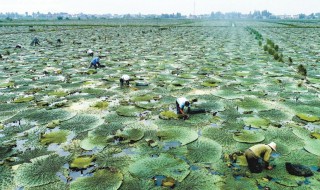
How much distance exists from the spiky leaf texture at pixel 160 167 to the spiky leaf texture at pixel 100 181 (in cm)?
31

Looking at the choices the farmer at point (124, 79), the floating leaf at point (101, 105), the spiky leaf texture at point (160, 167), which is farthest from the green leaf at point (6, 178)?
the farmer at point (124, 79)

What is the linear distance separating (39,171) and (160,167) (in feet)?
6.85

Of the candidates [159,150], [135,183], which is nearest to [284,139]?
[159,150]

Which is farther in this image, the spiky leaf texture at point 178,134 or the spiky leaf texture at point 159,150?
the spiky leaf texture at point 178,134

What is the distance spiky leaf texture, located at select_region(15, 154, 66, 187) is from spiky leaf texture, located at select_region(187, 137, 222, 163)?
2427 mm

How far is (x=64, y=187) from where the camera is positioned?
4242mm

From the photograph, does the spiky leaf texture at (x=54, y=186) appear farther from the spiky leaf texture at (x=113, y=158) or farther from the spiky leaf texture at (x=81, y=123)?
the spiky leaf texture at (x=81, y=123)

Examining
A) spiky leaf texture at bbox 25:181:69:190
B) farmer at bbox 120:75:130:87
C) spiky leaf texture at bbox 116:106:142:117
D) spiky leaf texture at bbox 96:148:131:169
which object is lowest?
spiky leaf texture at bbox 25:181:69:190

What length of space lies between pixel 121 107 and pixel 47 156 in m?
2.88

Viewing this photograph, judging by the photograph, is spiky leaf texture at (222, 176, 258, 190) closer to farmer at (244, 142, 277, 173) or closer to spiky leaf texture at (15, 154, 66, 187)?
farmer at (244, 142, 277, 173)

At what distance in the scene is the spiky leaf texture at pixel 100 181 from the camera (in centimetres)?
421

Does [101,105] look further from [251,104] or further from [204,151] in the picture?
[251,104]

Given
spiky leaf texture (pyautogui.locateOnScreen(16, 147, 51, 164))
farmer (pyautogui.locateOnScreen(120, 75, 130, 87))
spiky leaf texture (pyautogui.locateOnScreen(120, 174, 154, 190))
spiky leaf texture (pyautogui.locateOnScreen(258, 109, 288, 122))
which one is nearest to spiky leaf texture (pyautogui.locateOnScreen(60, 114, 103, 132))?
spiky leaf texture (pyautogui.locateOnScreen(16, 147, 51, 164))

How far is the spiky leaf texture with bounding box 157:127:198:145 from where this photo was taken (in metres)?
5.82
